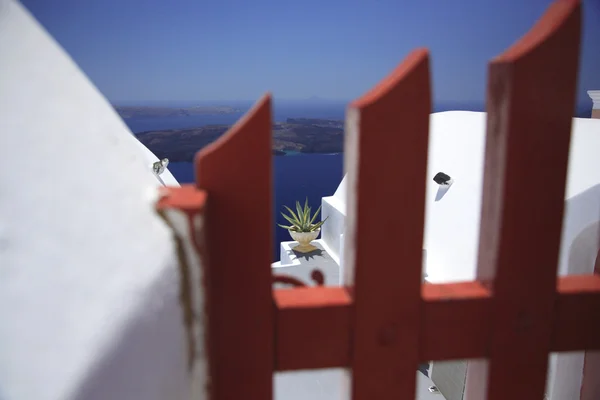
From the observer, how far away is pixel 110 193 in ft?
2.18

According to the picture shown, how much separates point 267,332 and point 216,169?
0.95 feet

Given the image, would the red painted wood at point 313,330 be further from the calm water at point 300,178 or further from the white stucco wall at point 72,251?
the calm water at point 300,178

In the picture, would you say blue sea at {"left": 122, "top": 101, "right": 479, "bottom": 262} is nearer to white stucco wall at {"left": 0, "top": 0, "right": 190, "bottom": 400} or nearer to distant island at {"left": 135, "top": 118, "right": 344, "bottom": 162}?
distant island at {"left": 135, "top": 118, "right": 344, "bottom": 162}

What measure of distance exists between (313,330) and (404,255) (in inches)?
7.9

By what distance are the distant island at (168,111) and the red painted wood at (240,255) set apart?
18.1m

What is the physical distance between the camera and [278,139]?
1777cm

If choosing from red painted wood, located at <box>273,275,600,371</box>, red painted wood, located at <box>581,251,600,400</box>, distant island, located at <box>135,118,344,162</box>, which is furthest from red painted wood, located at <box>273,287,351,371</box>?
distant island, located at <box>135,118,344,162</box>

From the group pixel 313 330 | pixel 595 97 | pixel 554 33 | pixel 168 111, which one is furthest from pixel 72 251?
pixel 168 111

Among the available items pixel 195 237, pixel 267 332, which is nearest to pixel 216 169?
pixel 195 237

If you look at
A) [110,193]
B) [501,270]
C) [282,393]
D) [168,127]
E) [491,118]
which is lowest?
[282,393]

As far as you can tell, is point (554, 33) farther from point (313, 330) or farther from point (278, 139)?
point (278, 139)

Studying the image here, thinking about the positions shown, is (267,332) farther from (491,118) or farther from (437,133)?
(437,133)

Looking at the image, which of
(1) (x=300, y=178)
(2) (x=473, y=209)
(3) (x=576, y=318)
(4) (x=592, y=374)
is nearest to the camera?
(3) (x=576, y=318)

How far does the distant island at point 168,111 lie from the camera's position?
18.5 m
